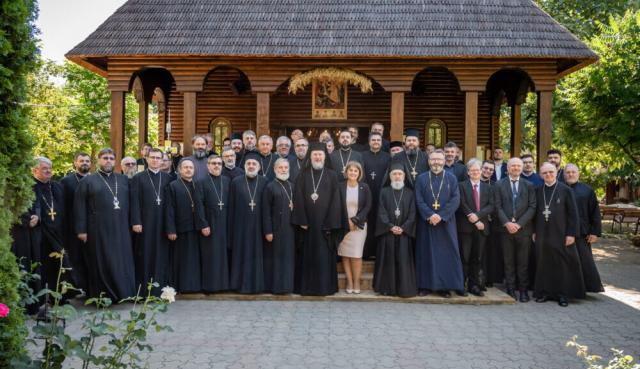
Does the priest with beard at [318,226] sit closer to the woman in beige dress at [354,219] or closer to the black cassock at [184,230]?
the woman in beige dress at [354,219]

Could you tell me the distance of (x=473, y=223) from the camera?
8297 mm

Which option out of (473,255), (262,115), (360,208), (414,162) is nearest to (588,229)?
(473,255)

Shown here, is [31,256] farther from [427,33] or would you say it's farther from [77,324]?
[427,33]

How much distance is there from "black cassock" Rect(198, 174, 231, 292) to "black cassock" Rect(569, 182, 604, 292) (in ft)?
17.5

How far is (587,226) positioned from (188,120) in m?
8.19

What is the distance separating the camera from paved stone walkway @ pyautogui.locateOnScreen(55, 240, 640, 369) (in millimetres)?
5434

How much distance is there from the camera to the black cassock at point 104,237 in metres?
7.59

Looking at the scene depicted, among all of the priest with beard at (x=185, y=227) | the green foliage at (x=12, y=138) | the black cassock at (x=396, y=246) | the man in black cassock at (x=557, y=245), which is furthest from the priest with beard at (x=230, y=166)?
the green foliage at (x=12, y=138)

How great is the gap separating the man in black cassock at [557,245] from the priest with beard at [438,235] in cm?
130

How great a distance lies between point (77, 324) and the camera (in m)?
6.70

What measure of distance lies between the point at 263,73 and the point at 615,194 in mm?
31674

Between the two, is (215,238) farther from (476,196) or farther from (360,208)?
(476,196)

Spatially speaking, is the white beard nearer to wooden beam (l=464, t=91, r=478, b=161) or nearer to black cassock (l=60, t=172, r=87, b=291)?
wooden beam (l=464, t=91, r=478, b=161)

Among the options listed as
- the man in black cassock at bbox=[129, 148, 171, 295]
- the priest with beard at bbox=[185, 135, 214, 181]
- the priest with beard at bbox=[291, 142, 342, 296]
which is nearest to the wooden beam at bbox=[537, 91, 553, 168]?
the priest with beard at bbox=[291, 142, 342, 296]
